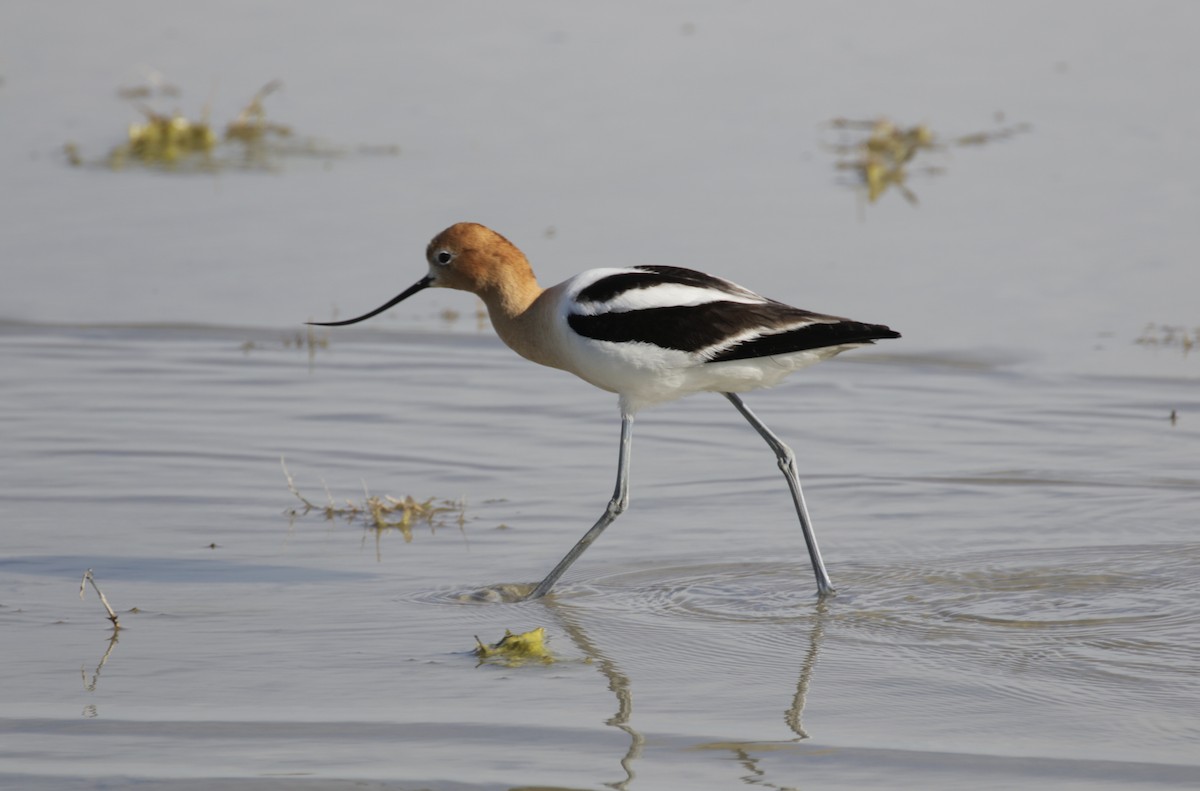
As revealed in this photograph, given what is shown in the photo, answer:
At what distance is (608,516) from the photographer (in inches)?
232

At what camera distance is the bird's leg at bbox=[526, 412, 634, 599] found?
5680mm

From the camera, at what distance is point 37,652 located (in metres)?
5.03

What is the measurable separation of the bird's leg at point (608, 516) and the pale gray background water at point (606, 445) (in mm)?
Answer: 81

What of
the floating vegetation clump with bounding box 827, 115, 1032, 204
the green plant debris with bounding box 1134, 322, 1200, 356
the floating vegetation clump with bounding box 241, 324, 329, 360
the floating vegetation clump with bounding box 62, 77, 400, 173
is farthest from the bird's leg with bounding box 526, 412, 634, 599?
the floating vegetation clump with bounding box 62, 77, 400, 173

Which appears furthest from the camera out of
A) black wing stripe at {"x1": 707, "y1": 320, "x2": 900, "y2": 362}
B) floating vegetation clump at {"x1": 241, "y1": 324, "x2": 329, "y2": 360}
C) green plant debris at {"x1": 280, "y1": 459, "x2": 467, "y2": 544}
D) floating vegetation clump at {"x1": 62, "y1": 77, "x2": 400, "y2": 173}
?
floating vegetation clump at {"x1": 62, "y1": 77, "x2": 400, "y2": 173}

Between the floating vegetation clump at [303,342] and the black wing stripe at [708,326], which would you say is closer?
the black wing stripe at [708,326]

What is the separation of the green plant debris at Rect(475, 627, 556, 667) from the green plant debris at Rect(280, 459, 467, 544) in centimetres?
132

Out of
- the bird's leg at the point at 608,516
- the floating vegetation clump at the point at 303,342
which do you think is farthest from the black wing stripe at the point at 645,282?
the floating vegetation clump at the point at 303,342

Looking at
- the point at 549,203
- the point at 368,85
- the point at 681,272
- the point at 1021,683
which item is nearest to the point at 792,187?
the point at 549,203

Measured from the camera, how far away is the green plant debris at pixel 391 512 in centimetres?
641

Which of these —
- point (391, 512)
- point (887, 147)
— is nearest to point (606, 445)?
point (391, 512)

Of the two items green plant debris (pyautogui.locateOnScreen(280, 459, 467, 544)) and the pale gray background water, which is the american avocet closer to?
the pale gray background water

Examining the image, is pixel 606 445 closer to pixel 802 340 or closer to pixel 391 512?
pixel 391 512

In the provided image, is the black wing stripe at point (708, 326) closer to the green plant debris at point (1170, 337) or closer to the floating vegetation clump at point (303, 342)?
the floating vegetation clump at point (303, 342)
